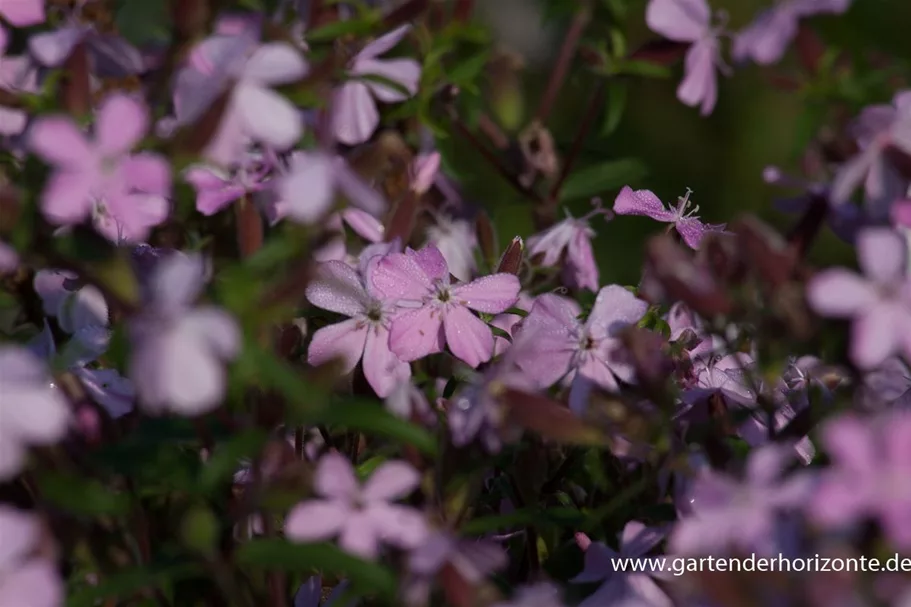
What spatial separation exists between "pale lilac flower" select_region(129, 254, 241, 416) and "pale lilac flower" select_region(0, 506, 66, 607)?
85 mm

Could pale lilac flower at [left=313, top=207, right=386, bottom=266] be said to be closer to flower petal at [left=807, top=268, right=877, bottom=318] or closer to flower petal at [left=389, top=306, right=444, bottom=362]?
flower petal at [left=389, top=306, right=444, bottom=362]

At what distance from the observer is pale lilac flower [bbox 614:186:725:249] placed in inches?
34.1

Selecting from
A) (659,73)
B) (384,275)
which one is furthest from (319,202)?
(659,73)

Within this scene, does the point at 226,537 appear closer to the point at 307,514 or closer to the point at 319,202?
the point at 307,514

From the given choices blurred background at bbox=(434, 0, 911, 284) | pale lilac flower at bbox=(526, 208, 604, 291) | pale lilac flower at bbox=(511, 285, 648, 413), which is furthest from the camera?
blurred background at bbox=(434, 0, 911, 284)

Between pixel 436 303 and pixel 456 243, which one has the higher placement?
pixel 436 303

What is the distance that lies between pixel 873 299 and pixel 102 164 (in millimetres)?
403

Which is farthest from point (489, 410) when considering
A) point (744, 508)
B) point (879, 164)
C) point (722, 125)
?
point (722, 125)

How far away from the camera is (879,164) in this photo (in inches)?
25.3

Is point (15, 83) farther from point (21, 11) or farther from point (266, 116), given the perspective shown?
point (266, 116)

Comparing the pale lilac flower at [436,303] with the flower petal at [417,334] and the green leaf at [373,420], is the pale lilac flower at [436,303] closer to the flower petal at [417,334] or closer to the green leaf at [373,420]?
the flower petal at [417,334]

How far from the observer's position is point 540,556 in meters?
0.80

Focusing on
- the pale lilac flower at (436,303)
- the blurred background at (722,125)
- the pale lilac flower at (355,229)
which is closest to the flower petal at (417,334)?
the pale lilac flower at (436,303)

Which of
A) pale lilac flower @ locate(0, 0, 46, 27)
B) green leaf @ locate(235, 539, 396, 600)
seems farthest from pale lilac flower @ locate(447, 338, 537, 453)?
pale lilac flower @ locate(0, 0, 46, 27)
